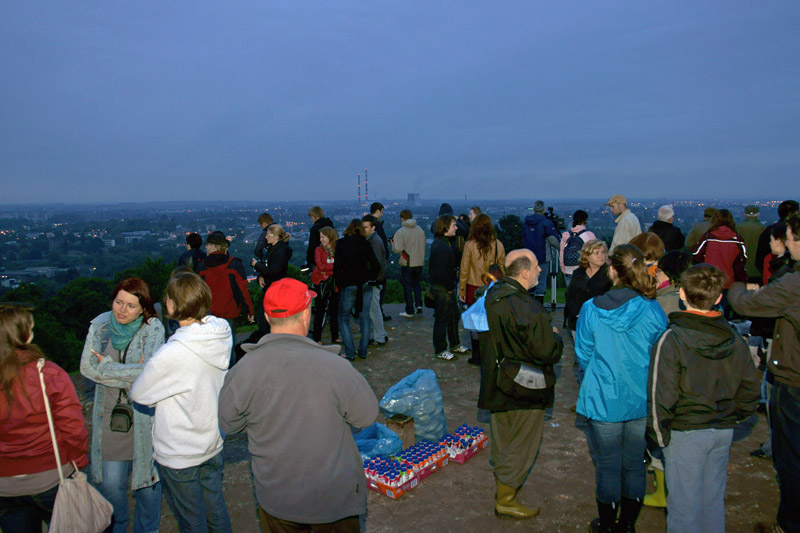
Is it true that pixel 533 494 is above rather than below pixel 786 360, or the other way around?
below

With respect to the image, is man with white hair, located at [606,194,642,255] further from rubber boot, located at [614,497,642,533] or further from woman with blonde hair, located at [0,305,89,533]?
woman with blonde hair, located at [0,305,89,533]

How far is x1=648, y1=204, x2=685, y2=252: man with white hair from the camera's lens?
691 cm

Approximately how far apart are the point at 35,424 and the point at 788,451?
4127 mm

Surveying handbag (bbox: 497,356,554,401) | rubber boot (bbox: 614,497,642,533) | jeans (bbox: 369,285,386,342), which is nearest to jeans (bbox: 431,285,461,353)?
jeans (bbox: 369,285,386,342)

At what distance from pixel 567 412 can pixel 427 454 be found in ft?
6.06

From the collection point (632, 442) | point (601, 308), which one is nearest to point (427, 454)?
point (632, 442)

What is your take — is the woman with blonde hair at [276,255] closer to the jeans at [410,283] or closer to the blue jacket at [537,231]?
the jeans at [410,283]

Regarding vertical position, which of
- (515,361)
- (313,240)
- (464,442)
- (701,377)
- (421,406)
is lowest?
(464,442)

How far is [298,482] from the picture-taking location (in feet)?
6.63

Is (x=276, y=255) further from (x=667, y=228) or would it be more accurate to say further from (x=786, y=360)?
(x=667, y=228)

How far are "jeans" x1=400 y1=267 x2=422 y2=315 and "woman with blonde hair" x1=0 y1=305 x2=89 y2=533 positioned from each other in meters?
6.50

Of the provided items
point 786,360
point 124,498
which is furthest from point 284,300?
point 786,360

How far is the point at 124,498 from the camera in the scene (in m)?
2.90

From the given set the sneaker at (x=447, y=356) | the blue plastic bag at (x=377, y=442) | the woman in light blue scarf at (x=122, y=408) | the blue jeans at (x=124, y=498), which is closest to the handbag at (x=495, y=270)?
the sneaker at (x=447, y=356)
